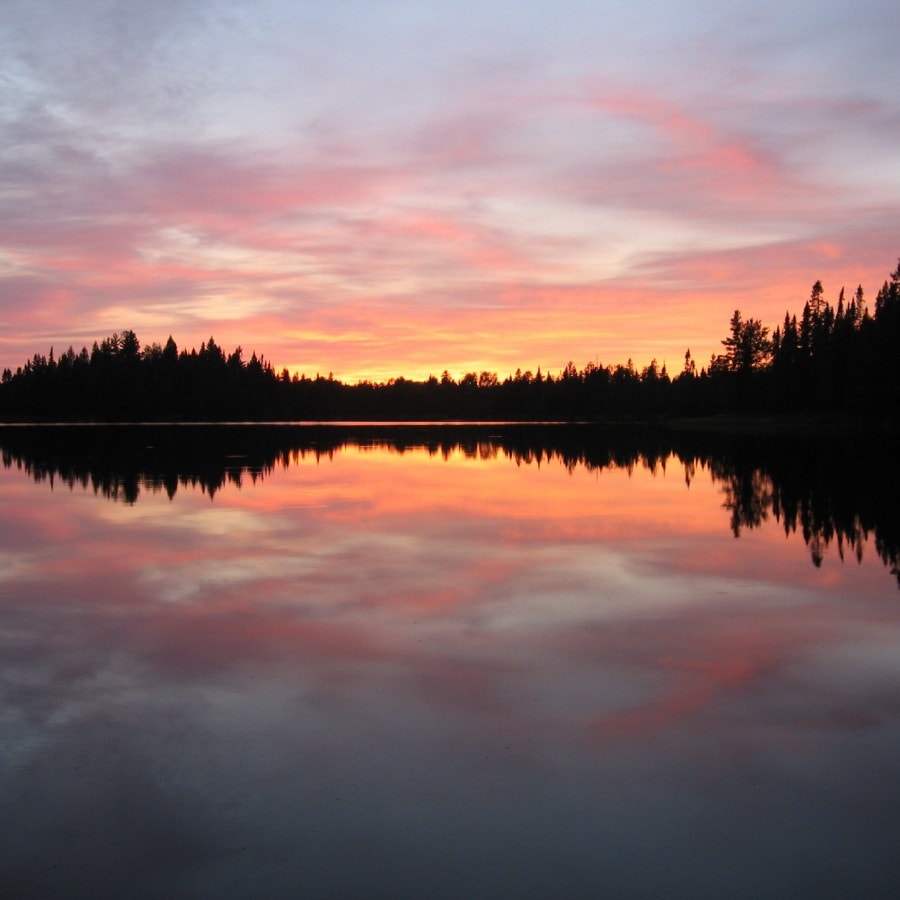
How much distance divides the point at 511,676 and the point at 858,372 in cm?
6847

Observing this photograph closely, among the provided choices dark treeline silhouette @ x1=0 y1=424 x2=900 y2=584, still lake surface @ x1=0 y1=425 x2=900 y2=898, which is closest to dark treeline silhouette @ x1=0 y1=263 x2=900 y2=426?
dark treeline silhouette @ x1=0 y1=424 x2=900 y2=584

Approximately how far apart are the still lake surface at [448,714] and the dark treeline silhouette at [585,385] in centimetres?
6165

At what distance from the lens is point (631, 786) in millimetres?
6195

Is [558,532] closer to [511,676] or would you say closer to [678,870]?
[511,676]

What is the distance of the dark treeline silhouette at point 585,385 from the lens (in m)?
74.1

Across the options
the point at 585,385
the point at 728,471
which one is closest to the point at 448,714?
the point at 728,471

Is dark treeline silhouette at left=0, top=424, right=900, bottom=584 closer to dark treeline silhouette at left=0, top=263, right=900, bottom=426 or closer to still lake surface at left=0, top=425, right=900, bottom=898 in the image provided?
still lake surface at left=0, top=425, right=900, bottom=898

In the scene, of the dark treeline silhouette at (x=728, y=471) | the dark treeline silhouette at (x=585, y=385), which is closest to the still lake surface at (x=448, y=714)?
the dark treeline silhouette at (x=728, y=471)

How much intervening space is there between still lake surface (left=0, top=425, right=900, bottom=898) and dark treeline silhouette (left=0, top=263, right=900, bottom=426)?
61.6m

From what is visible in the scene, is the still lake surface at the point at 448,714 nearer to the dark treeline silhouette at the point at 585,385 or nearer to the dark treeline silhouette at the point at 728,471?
the dark treeline silhouette at the point at 728,471

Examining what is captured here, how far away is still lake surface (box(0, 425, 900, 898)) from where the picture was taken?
5297 mm

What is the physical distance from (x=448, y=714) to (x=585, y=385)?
179439mm

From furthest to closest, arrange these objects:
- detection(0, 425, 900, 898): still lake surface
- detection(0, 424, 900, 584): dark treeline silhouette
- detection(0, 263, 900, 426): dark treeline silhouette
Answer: detection(0, 263, 900, 426): dark treeline silhouette, detection(0, 424, 900, 584): dark treeline silhouette, detection(0, 425, 900, 898): still lake surface

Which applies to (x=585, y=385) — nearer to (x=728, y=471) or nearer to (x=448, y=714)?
(x=728, y=471)
